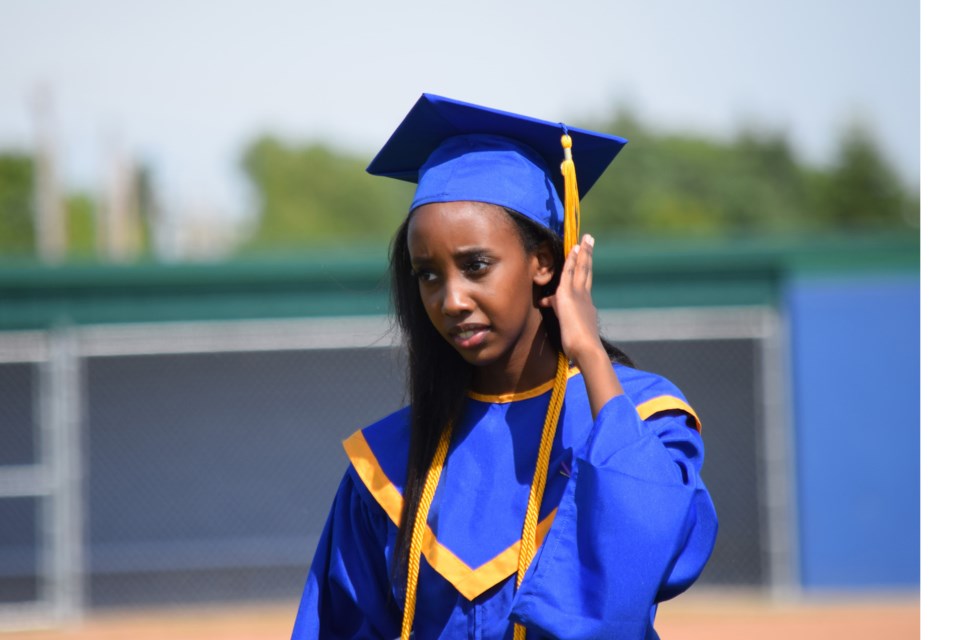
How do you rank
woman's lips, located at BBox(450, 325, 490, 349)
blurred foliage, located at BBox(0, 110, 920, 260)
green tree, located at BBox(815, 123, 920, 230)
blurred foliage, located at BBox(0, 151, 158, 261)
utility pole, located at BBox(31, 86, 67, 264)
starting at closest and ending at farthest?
woman's lips, located at BBox(450, 325, 490, 349), utility pole, located at BBox(31, 86, 67, 264), blurred foliage, located at BBox(0, 151, 158, 261), blurred foliage, located at BBox(0, 110, 920, 260), green tree, located at BBox(815, 123, 920, 230)

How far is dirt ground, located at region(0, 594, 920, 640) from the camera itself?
841 centimetres

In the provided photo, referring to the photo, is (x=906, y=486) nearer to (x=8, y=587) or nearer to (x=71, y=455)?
(x=71, y=455)

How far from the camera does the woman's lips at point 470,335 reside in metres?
1.98

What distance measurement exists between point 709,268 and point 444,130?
7.81 m

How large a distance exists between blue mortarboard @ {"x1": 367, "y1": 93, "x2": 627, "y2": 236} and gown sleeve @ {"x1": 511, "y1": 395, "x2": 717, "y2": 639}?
48 centimetres

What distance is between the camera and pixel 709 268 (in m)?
9.72

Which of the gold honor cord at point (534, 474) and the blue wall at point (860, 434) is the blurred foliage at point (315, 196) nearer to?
the blue wall at point (860, 434)

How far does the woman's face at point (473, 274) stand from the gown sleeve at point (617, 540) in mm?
292

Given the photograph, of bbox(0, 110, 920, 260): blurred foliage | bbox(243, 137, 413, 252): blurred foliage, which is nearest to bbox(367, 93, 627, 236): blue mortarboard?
bbox(0, 110, 920, 260): blurred foliage

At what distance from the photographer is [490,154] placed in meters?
2.12

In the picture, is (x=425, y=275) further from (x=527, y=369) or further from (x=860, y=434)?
(x=860, y=434)

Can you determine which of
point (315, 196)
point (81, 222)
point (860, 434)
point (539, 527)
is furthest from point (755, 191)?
point (539, 527)

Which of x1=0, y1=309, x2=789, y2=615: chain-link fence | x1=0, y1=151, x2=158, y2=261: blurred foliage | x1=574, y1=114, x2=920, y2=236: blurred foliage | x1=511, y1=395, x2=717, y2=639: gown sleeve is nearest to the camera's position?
x1=511, y1=395, x2=717, y2=639: gown sleeve

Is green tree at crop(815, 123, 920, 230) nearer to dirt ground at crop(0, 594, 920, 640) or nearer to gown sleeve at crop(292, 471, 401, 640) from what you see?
dirt ground at crop(0, 594, 920, 640)
